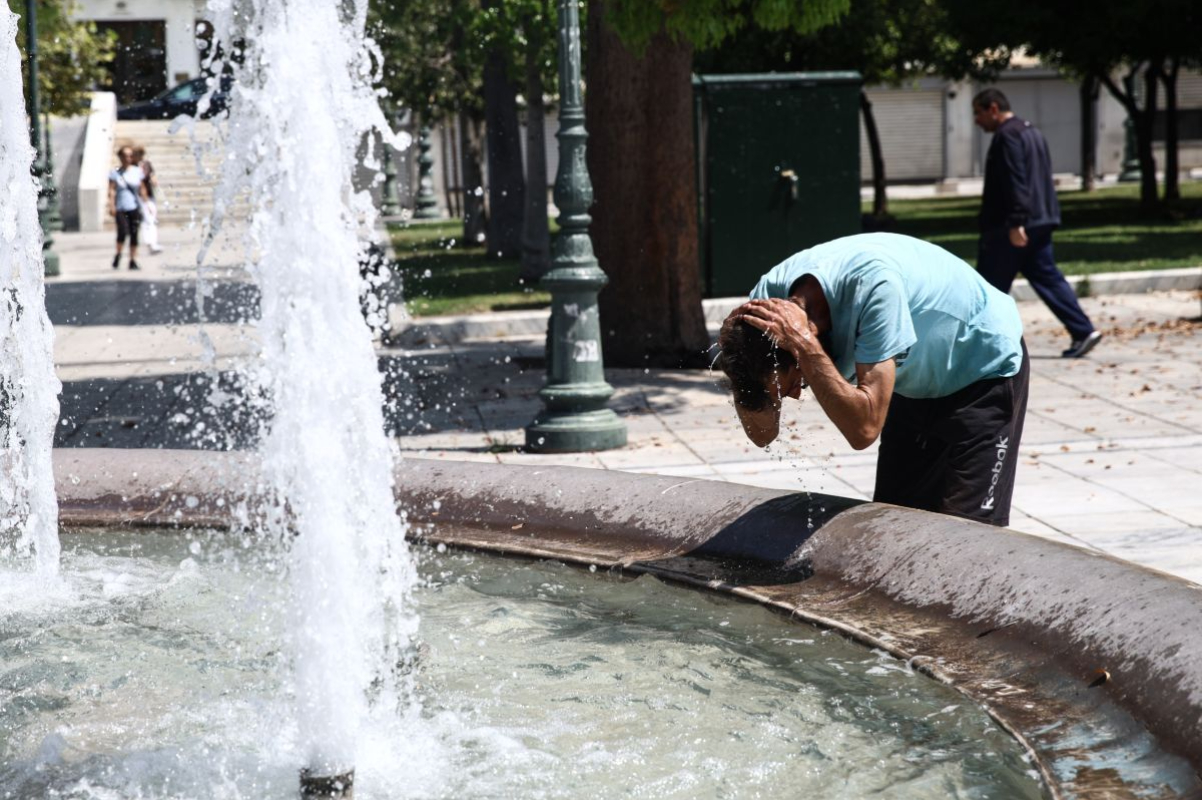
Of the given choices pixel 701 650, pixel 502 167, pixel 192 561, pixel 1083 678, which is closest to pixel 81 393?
pixel 192 561

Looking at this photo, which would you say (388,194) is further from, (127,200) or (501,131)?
(501,131)

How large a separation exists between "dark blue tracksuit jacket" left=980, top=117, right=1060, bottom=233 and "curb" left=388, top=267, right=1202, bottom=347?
9.93ft

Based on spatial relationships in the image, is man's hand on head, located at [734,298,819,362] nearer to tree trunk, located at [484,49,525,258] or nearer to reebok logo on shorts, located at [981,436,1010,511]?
reebok logo on shorts, located at [981,436,1010,511]

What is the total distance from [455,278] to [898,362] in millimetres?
15440

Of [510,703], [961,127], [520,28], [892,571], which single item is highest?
[520,28]

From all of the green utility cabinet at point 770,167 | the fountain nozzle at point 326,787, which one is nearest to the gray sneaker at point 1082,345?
the green utility cabinet at point 770,167

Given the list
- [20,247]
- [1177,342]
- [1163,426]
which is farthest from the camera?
[1177,342]

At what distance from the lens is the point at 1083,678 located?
3707 mm

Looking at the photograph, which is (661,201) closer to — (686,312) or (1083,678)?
(686,312)

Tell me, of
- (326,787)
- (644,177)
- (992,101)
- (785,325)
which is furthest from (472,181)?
(326,787)

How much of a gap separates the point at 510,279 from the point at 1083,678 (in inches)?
622

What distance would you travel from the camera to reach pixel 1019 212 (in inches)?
441

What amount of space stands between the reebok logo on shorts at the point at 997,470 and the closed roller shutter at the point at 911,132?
43.8 metres

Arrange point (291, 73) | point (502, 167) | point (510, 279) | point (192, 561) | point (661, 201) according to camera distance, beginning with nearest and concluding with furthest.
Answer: point (291, 73) → point (192, 561) → point (661, 201) → point (510, 279) → point (502, 167)
